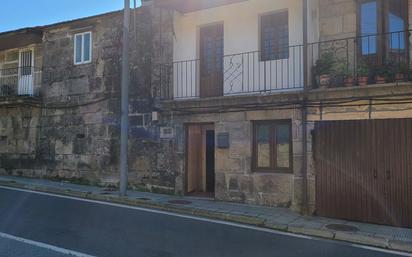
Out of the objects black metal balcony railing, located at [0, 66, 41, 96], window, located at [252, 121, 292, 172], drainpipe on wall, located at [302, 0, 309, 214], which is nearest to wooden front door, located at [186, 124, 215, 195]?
window, located at [252, 121, 292, 172]

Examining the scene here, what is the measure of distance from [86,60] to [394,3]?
31.6 feet

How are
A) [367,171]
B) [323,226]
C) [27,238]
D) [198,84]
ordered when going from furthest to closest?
[198,84] → [367,171] → [323,226] → [27,238]

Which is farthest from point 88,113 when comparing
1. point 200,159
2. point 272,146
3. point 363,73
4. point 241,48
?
point 363,73

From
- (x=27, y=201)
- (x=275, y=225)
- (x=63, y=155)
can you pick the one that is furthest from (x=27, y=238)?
(x=63, y=155)

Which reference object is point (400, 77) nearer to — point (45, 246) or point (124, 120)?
point (124, 120)

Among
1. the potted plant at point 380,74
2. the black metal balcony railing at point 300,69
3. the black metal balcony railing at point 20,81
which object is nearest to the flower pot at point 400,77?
the black metal balcony railing at point 300,69

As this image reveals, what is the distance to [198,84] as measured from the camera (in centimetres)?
1198

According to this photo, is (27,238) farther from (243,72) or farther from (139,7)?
(139,7)

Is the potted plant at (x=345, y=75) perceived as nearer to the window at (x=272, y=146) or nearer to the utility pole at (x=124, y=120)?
the window at (x=272, y=146)

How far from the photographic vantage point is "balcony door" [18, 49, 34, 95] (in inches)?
617

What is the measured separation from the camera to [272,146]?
34.3 ft

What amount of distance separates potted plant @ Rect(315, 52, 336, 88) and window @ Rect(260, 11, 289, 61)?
106 cm

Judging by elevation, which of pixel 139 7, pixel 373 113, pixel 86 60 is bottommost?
pixel 373 113

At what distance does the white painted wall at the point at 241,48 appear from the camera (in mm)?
10438
